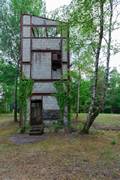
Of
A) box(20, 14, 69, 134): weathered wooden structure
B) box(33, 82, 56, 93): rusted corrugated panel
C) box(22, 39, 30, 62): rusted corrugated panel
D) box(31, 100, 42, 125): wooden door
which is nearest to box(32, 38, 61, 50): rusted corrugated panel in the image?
box(20, 14, 69, 134): weathered wooden structure

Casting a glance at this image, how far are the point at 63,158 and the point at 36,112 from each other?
9.30 meters

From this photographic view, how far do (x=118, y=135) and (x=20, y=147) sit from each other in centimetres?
598

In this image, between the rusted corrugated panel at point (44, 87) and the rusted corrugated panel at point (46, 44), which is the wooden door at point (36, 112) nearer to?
the rusted corrugated panel at point (44, 87)

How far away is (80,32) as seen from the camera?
17.3 m

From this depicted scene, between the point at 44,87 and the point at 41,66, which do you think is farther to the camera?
the point at 41,66

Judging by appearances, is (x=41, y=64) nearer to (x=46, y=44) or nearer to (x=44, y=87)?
(x=46, y=44)

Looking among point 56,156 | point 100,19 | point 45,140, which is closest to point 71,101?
point 45,140

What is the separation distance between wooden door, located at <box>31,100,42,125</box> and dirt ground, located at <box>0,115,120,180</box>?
3.43 metres

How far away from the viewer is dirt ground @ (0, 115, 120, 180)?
33.8 ft

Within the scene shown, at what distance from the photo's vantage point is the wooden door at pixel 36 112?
21578 mm

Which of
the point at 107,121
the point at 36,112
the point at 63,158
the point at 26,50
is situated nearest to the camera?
the point at 63,158

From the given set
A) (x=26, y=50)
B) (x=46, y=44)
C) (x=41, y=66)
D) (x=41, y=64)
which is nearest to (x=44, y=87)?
(x=41, y=66)

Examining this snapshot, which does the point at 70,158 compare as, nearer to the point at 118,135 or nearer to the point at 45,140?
the point at 45,140

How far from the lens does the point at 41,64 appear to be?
2156 cm
